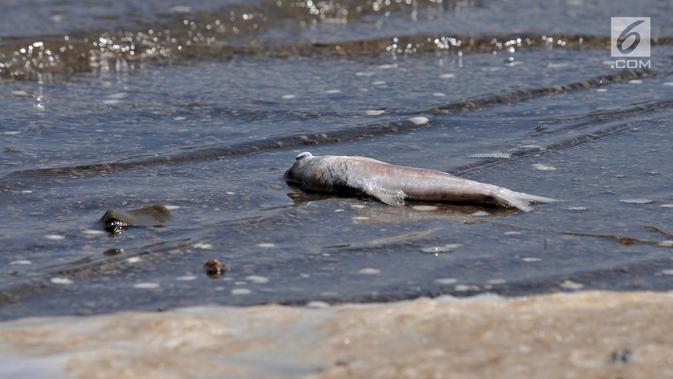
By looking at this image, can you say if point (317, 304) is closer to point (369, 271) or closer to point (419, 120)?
point (369, 271)

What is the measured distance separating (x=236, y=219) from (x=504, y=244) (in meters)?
1.26

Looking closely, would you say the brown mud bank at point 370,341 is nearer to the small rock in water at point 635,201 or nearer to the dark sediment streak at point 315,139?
the small rock in water at point 635,201

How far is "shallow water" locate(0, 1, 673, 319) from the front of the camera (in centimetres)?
477

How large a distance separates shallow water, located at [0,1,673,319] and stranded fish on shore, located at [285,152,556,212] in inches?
3.3

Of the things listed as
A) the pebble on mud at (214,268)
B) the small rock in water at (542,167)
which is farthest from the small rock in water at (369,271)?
the small rock in water at (542,167)

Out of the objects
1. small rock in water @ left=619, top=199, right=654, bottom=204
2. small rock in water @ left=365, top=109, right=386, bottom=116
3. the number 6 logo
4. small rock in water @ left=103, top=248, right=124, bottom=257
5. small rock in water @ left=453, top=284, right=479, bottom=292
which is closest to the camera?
small rock in water @ left=453, top=284, right=479, bottom=292

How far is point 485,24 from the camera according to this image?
11.5 metres

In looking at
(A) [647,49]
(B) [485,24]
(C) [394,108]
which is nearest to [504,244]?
(C) [394,108]

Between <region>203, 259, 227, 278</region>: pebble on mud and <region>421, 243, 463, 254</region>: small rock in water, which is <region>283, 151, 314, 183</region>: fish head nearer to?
<region>421, 243, 463, 254</region>: small rock in water

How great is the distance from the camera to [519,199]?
18.7 feet

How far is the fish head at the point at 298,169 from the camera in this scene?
612 centimetres

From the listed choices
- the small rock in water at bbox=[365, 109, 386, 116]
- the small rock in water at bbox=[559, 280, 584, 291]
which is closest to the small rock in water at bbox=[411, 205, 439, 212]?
the small rock in water at bbox=[559, 280, 584, 291]

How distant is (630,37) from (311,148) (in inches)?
186

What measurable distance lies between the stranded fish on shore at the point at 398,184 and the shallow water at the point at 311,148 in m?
0.08
